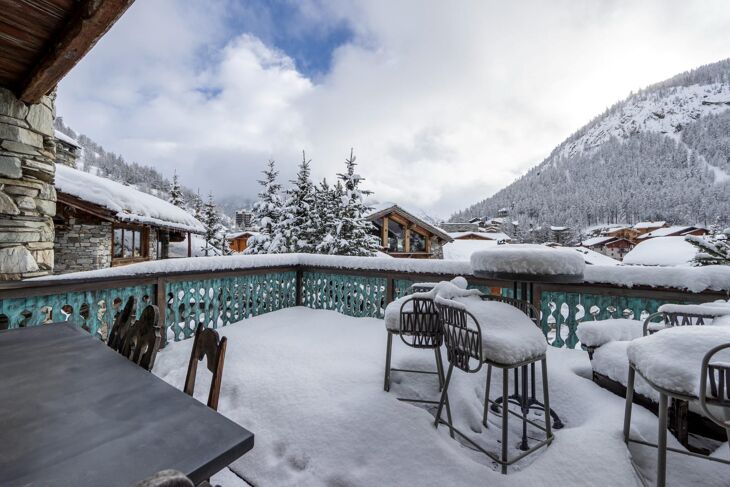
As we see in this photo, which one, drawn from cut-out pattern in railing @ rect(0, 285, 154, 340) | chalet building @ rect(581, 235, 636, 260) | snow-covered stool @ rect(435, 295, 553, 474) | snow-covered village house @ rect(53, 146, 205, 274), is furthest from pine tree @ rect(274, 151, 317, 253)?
chalet building @ rect(581, 235, 636, 260)

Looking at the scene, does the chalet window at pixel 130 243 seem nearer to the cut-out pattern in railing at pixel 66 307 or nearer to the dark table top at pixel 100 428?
the cut-out pattern in railing at pixel 66 307

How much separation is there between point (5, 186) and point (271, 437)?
3.28 metres

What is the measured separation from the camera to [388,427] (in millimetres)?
2115

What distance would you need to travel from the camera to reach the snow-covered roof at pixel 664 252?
527 inches

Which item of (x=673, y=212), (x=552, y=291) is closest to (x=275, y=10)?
(x=552, y=291)

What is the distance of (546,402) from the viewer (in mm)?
2059

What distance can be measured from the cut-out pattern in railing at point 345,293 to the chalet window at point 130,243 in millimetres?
9192

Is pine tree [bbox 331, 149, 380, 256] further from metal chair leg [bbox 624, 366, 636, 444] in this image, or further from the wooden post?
metal chair leg [bbox 624, 366, 636, 444]

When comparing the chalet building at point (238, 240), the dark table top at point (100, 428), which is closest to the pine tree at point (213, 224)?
the chalet building at point (238, 240)

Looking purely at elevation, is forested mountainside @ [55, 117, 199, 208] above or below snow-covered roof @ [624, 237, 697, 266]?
above

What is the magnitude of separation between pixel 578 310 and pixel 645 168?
109 metres

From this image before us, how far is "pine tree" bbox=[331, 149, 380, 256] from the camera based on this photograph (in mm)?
11406

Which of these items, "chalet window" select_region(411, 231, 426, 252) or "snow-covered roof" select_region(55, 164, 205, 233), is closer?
"snow-covered roof" select_region(55, 164, 205, 233)

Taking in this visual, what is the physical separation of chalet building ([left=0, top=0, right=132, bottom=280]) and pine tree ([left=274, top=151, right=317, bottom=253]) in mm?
9248
